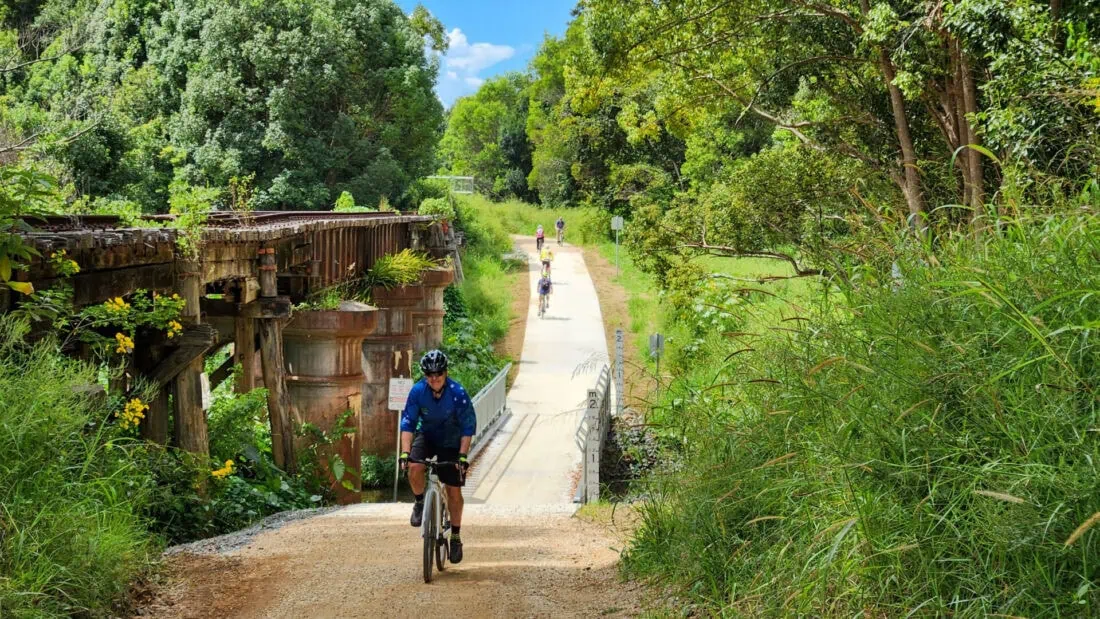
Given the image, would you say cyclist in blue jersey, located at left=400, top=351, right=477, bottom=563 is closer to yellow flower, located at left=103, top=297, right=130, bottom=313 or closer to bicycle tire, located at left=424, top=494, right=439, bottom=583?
bicycle tire, located at left=424, top=494, right=439, bottom=583

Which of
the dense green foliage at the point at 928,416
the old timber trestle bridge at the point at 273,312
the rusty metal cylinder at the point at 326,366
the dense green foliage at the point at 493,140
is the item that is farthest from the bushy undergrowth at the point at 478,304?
the dense green foliage at the point at 493,140

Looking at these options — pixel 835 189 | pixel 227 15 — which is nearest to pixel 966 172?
pixel 835 189

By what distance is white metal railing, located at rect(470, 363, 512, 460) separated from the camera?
2136 centimetres

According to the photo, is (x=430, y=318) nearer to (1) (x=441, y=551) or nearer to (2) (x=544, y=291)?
(2) (x=544, y=291)

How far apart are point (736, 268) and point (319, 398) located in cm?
2132

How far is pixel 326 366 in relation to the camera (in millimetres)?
17156

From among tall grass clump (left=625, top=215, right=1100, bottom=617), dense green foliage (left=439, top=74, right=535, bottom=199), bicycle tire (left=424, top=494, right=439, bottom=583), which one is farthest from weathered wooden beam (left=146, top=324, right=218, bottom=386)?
dense green foliage (left=439, top=74, right=535, bottom=199)

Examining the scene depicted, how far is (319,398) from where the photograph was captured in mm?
17250

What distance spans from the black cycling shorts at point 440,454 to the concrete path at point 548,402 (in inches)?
39.1

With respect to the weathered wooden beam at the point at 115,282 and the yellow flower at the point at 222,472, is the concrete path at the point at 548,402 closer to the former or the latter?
the yellow flower at the point at 222,472

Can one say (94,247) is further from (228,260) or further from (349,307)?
(349,307)

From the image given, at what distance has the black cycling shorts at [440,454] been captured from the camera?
7.22 m

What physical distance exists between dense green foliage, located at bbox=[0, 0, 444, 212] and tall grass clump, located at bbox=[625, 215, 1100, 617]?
Answer: 35424 mm

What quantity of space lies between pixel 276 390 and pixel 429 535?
827 cm
